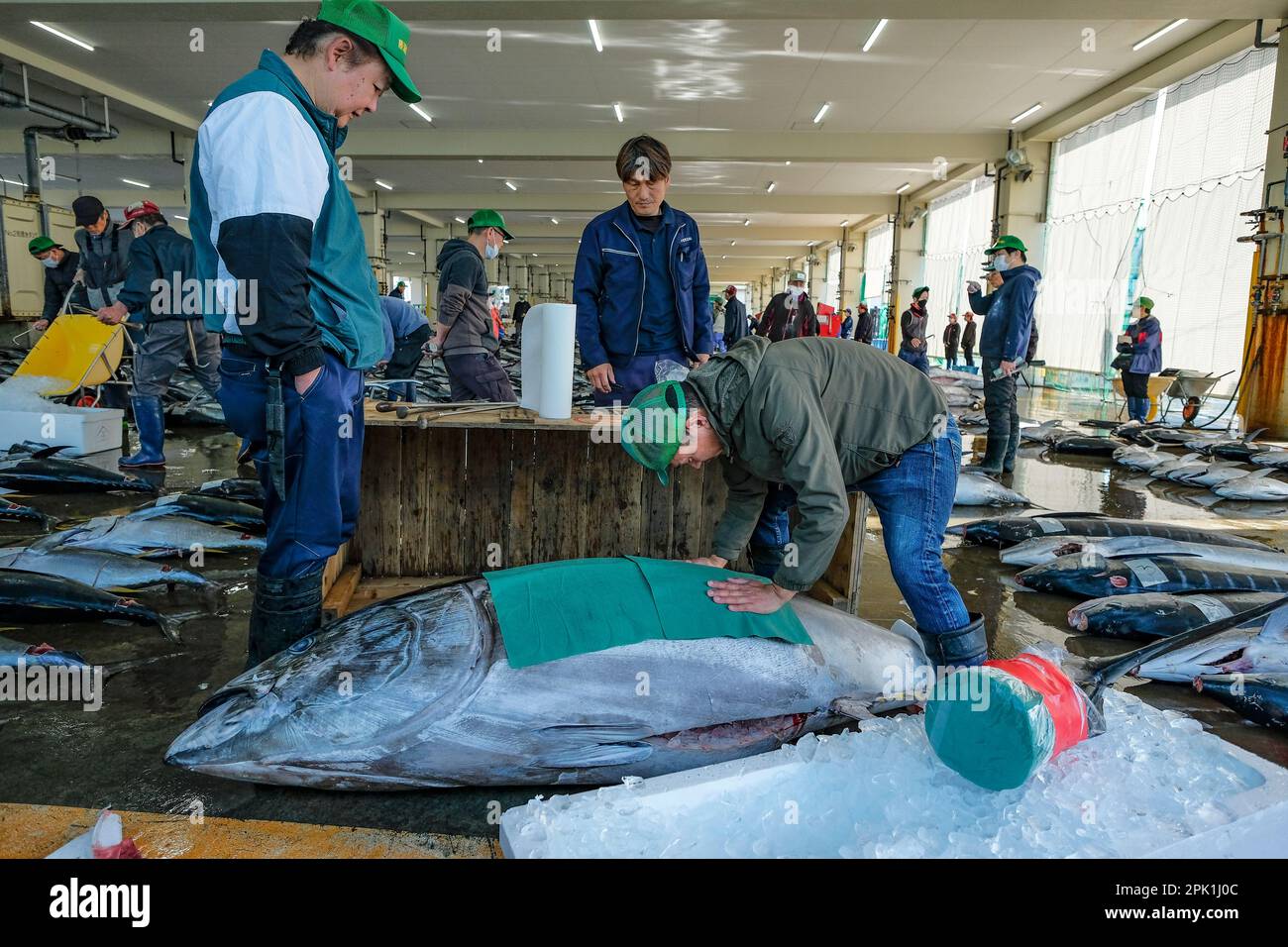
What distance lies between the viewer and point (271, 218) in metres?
2.49

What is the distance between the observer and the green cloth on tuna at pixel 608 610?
2381 millimetres

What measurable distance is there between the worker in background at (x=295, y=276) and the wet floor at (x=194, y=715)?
0.49 m

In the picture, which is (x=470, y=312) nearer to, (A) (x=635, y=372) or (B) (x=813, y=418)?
(A) (x=635, y=372)

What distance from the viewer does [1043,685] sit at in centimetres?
215

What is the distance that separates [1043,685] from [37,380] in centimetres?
906

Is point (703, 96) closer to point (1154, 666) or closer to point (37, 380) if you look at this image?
point (37, 380)

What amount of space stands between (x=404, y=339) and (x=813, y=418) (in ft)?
20.0

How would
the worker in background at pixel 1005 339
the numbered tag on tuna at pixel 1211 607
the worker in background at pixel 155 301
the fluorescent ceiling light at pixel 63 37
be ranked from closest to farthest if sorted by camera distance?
the numbered tag on tuna at pixel 1211 607
the worker in background at pixel 155 301
the worker in background at pixel 1005 339
the fluorescent ceiling light at pixel 63 37

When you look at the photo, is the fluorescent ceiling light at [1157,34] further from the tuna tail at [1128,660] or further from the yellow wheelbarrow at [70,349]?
the yellow wheelbarrow at [70,349]

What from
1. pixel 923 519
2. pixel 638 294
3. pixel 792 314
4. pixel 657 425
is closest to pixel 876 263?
pixel 792 314

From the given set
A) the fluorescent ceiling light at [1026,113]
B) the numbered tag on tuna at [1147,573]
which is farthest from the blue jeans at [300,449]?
the fluorescent ceiling light at [1026,113]

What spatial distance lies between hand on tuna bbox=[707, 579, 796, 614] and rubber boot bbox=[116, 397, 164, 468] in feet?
22.2

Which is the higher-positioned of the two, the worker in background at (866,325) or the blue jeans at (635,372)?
the worker in background at (866,325)
